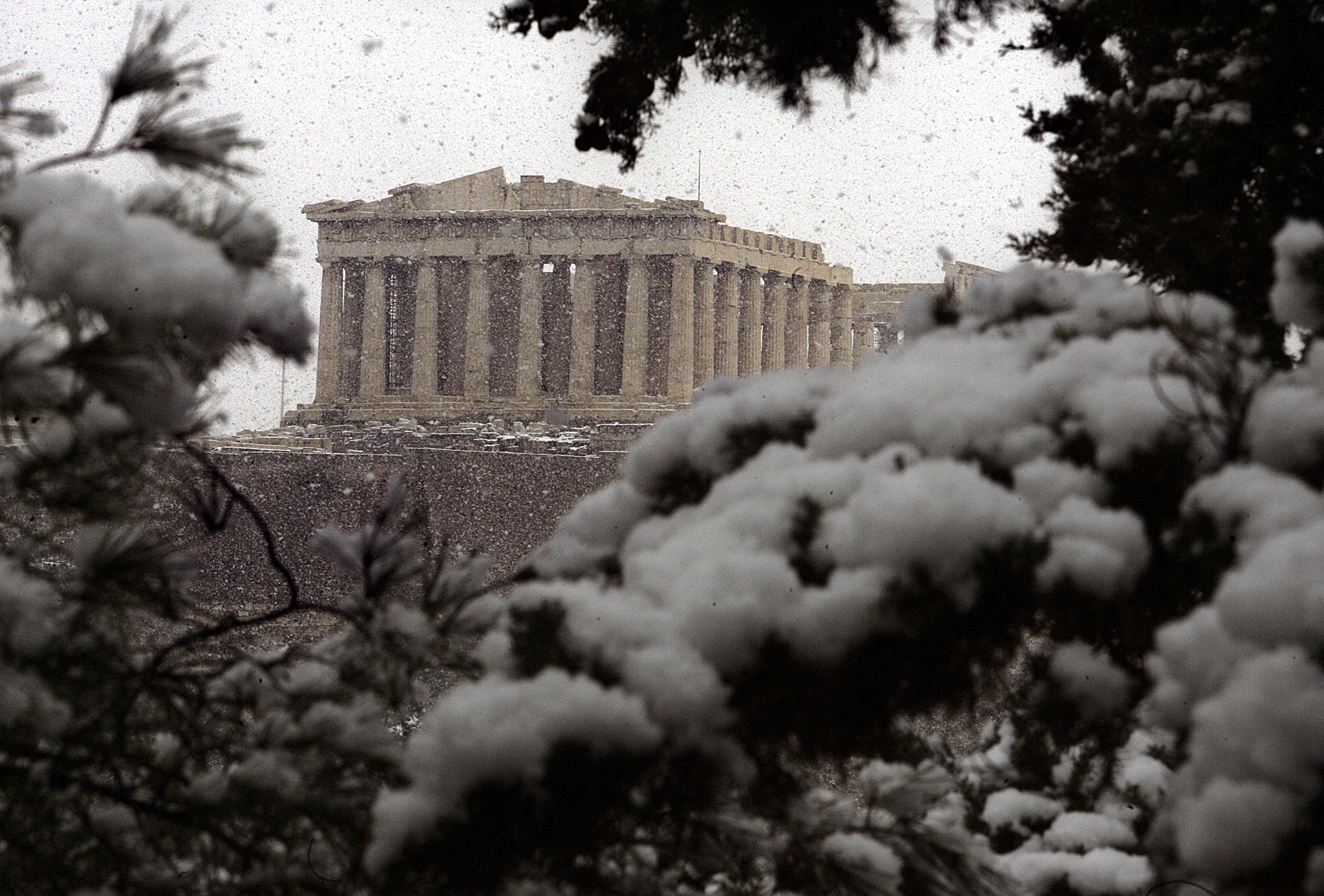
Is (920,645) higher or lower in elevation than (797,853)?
higher

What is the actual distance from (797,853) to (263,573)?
20663 mm

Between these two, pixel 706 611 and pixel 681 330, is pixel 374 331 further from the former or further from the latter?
pixel 706 611

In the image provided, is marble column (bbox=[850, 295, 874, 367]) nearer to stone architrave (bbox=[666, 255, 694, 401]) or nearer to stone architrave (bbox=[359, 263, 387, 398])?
stone architrave (bbox=[666, 255, 694, 401])

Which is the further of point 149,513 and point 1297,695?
point 149,513

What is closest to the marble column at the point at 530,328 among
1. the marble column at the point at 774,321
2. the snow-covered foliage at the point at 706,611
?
the marble column at the point at 774,321

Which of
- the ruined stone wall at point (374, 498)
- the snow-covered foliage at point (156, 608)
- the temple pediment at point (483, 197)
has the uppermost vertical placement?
the temple pediment at point (483, 197)

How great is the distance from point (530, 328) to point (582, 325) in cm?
132

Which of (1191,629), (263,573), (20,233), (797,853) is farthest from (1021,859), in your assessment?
(263,573)

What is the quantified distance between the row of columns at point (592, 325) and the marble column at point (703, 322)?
1.2 inches

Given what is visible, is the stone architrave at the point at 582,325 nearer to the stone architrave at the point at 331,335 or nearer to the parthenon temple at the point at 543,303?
the parthenon temple at the point at 543,303

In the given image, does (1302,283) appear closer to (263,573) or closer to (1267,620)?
(1267,620)

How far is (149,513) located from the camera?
339 cm

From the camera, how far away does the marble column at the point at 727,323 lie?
3472cm

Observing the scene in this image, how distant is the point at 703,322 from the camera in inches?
1335
